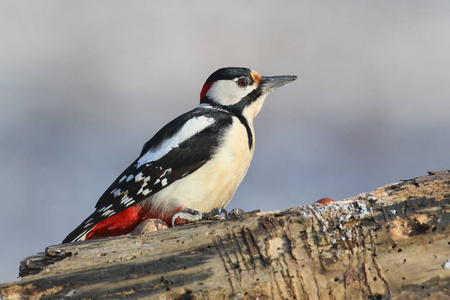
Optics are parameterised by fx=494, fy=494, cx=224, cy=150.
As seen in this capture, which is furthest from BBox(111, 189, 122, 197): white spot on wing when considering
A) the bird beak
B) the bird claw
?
the bird beak

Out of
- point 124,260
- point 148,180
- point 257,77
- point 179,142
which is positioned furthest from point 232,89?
point 124,260

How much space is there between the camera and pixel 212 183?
3.27 m

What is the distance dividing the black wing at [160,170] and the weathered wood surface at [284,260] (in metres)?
0.90

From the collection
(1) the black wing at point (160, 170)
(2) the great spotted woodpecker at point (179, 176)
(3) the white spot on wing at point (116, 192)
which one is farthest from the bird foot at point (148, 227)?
(3) the white spot on wing at point (116, 192)

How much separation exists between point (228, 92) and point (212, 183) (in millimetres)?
876

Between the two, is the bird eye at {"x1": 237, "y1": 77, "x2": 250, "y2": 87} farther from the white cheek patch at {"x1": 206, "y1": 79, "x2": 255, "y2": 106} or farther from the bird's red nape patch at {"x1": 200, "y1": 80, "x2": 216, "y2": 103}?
the bird's red nape patch at {"x1": 200, "y1": 80, "x2": 216, "y2": 103}

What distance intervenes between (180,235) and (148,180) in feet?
3.28

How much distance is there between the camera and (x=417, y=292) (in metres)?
2.01

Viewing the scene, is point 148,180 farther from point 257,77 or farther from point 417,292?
point 417,292

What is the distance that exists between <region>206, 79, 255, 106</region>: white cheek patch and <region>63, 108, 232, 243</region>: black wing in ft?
1.38

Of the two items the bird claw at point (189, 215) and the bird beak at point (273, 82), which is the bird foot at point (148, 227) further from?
the bird beak at point (273, 82)

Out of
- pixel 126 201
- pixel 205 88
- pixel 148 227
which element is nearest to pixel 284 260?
pixel 148 227

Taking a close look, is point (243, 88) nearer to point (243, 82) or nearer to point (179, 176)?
point (243, 82)

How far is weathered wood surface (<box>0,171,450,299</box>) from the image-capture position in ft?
6.64
